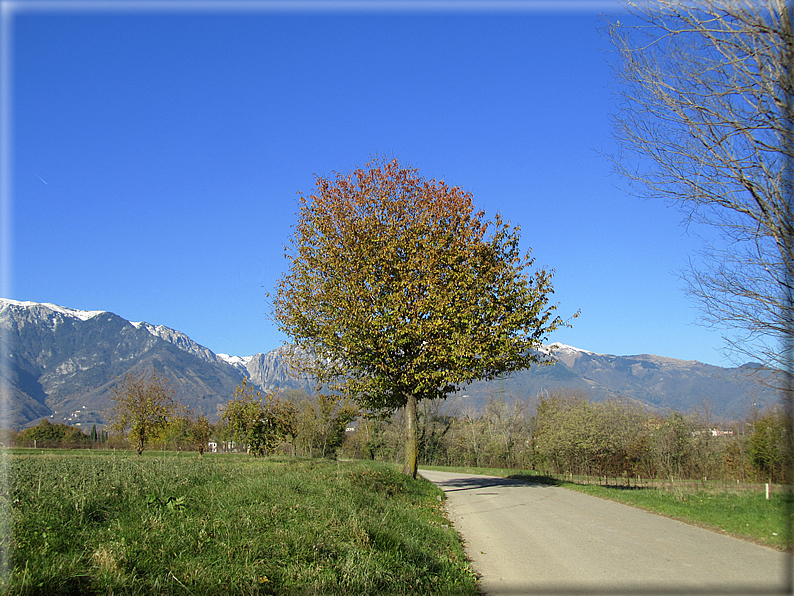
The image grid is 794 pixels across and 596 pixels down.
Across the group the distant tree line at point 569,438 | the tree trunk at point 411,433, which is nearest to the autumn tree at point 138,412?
the distant tree line at point 569,438

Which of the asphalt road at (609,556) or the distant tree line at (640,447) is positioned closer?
the asphalt road at (609,556)

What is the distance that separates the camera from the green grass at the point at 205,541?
4.60m

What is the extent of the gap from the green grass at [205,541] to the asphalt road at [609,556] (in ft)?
2.61

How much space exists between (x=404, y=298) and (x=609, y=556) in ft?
33.5

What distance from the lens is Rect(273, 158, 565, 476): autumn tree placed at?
1691cm

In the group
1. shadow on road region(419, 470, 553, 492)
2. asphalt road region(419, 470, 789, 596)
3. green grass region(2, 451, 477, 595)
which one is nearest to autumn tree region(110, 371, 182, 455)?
shadow on road region(419, 470, 553, 492)

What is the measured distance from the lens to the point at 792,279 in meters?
7.13

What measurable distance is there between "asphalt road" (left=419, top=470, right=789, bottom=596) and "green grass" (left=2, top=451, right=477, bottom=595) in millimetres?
797

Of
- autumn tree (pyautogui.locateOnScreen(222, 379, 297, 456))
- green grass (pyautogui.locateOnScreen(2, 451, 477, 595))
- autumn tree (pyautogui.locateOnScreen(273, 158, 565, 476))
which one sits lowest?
autumn tree (pyautogui.locateOnScreen(222, 379, 297, 456))

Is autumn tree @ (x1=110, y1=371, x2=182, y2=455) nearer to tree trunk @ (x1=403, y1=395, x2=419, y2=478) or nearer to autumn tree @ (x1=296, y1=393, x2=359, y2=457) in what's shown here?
autumn tree @ (x1=296, y1=393, x2=359, y2=457)

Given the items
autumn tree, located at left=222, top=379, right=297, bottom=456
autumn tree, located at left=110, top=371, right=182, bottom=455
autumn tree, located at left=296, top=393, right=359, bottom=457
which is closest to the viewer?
autumn tree, located at left=222, top=379, right=297, bottom=456

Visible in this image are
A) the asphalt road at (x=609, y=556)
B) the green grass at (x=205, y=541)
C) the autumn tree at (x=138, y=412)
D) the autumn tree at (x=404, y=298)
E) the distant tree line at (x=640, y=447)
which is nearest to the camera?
the green grass at (x=205, y=541)

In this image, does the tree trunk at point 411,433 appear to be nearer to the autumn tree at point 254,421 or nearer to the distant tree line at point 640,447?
the distant tree line at point 640,447

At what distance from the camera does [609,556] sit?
315 inches
